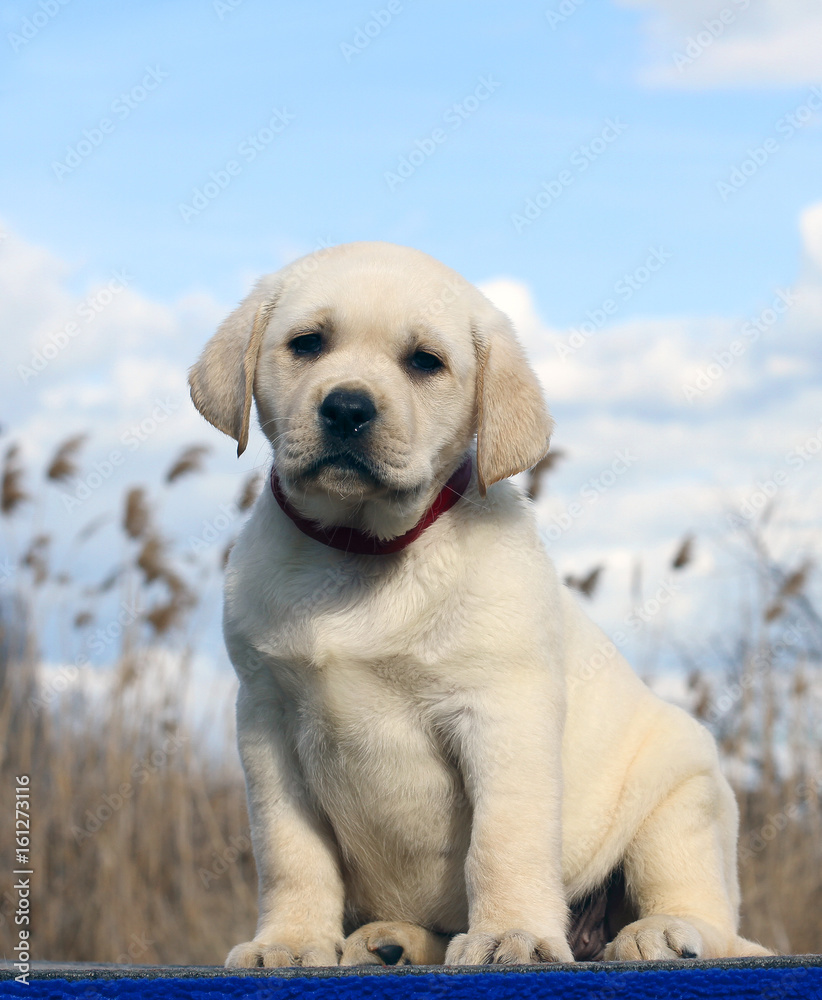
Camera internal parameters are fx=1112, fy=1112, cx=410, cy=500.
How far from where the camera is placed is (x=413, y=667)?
2900 mm

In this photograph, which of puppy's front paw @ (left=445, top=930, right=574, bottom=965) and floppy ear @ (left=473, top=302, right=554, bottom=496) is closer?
puppy's front paw @ (left=445, top=930, right=574, bottom=965)

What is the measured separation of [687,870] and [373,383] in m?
1.67

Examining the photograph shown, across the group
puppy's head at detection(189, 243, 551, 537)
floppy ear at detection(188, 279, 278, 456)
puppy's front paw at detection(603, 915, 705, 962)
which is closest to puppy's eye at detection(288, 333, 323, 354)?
puppy's head at detection(189, 243, 551, 537)

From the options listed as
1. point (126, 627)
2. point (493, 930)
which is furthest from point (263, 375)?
point (126, 627)

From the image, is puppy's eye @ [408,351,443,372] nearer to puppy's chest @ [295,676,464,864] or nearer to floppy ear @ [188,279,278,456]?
floppy ear @ [188,279,278,456]

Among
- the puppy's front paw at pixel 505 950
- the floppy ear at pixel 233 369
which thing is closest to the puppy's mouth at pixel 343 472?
the floppy ear at pixel 233 369

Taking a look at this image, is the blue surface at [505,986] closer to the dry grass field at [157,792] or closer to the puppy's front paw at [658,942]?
the puppy's front paw at [658,942]

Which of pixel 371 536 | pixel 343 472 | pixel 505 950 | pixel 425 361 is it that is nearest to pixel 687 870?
pixel 505 950

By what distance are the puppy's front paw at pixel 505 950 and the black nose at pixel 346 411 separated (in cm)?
125

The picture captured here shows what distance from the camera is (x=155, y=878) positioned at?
6535mm

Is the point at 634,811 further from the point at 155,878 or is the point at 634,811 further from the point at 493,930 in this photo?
the point at 155,878

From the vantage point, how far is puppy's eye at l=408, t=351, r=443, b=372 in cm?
304

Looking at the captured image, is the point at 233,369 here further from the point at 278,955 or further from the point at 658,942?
the point at 658,942

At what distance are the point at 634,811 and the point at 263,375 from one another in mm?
1659
